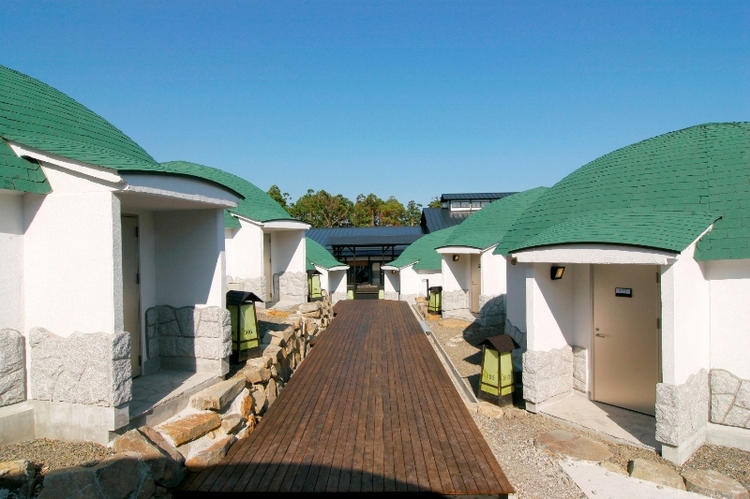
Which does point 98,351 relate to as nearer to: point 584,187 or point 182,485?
point 182,485

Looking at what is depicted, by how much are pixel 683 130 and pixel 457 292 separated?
10.2 m

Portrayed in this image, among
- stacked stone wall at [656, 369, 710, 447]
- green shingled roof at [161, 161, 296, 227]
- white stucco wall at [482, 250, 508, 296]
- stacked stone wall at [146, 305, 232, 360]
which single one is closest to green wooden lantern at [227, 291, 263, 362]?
stacked stone wall at [146, 305, 232, 360]

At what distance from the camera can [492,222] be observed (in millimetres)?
16719

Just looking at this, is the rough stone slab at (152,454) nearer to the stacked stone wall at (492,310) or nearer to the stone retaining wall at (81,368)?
the stone retaining wall at (81,368)

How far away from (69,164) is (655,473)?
7.52 meters

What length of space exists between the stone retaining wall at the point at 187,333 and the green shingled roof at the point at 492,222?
400 inches

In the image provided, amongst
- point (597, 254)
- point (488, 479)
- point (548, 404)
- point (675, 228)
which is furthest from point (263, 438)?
point (675, 228)

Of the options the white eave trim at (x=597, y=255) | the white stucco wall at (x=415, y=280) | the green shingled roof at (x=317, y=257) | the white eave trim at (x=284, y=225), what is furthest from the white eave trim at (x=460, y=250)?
the white eave trim at (x=597, y=255)

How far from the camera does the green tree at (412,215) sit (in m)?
65.8

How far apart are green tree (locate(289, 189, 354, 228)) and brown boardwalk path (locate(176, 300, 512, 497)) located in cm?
4387

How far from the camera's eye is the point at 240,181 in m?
16.2

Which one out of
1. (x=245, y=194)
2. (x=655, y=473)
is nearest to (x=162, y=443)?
(x=655, y=473)

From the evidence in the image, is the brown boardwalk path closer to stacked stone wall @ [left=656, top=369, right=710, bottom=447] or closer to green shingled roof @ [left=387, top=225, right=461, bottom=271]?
stacked stone wall @ [left=656, top=369, right=710, bottom=447]

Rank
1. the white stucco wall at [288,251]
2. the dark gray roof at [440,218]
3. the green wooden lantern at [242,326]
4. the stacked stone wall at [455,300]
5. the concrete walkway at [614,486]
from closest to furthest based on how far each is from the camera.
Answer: the concrete walkway at [614,486], the green wooden lantern at [242,326], the white stucco wall at [288,251], the stacked stone wall at [455,300], the dark gray roof at [440,218]
